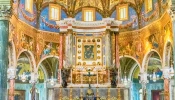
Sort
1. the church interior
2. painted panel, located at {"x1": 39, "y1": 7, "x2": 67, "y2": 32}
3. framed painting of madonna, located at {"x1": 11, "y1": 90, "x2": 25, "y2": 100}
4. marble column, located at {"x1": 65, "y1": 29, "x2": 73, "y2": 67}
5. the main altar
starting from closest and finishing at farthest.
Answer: the church interior, the main altar, marble column, located at {"x1": 65, "y1": 29, "x2": 73, "y2": 67}, painted panel, located at {"x1": 39, "y1": 7, "x2": 67, "y2": 32}, framed painting of madonna, located at {"x1": 11, "y1": 90, "x2": 25, "y2": 100}

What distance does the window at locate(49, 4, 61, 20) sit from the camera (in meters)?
32.0

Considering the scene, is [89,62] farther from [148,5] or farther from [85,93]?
[148,5]

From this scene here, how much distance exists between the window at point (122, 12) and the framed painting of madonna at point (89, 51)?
186 inches

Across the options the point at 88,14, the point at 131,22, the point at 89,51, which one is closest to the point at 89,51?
the point at 89,51

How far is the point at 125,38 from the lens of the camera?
32.2m

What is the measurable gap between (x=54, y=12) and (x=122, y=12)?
669 cm

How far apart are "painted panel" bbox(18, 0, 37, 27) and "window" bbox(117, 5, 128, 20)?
26.8 feet

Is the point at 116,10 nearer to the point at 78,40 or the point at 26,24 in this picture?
the point at 78,40

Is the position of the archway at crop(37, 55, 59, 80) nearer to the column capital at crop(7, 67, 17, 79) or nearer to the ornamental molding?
the ornamental molding

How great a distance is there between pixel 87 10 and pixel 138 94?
11672mm

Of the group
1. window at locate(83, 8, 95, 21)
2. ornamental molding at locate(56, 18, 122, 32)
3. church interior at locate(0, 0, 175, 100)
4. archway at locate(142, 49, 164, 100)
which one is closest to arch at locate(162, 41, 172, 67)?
church interior at locate(0, 0, 175, 100)

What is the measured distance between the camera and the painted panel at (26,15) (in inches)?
1099

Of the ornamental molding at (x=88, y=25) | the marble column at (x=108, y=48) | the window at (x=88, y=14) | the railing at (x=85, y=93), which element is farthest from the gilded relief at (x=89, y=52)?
the window at (x=88, y=14)

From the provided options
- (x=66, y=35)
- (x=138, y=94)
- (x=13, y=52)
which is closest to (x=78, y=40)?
(x=66, y=35)
